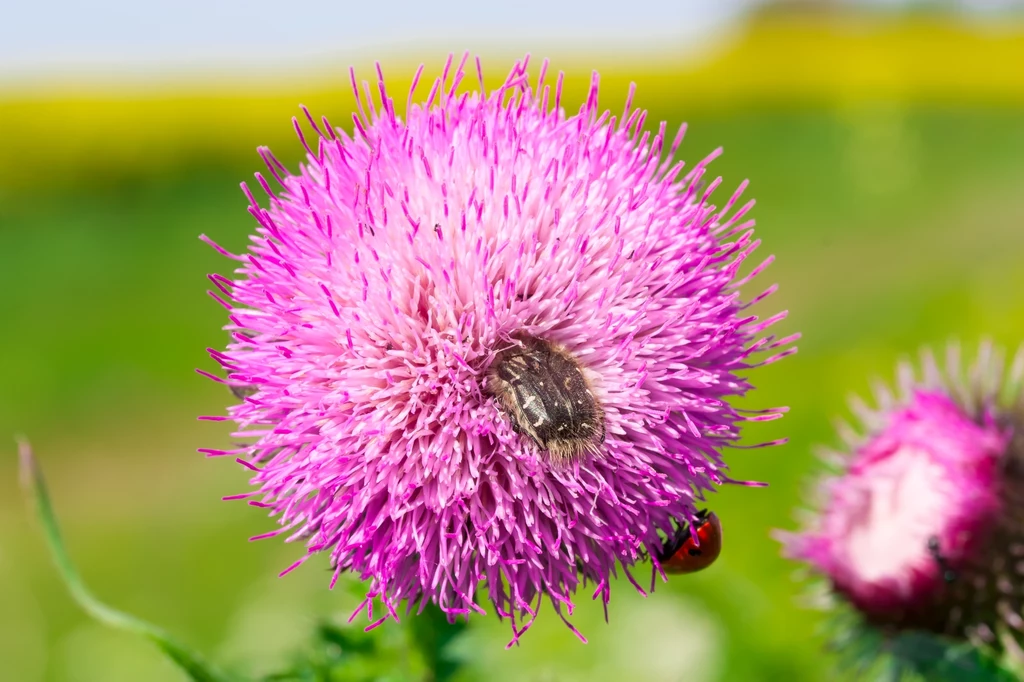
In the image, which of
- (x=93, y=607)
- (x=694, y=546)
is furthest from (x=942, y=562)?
(x=93, y=607)

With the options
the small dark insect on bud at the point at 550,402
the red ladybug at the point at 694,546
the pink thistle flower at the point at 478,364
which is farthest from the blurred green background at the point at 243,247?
the small dark insect on bud at the point at 550,402

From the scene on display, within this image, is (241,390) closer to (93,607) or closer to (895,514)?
(93,607)

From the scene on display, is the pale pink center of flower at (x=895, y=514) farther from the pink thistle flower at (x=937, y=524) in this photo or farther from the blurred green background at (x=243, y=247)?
the blurred green background at (x=243, y=247)

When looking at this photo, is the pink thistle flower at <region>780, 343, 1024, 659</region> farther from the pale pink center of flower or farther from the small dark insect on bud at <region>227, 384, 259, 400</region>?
the small dark insect on bud at <region>227, 384, 259, 400</region>

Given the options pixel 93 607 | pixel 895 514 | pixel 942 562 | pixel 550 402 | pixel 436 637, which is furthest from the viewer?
pixel 895 514

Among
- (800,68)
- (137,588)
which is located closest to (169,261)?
(137,588)

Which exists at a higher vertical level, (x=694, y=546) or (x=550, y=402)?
(x=550, y=402)
